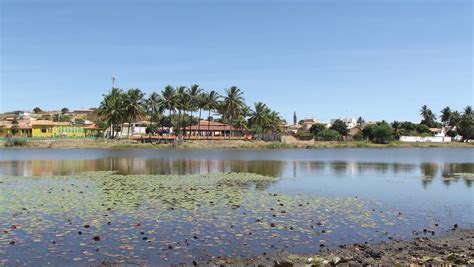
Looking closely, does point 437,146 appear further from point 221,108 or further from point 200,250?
point 200,250

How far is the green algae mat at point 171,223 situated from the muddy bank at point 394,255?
0.89 metres

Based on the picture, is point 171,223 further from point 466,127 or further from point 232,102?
point 466,127

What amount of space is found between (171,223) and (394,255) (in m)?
8.32

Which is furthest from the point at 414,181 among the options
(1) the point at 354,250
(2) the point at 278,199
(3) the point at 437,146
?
(3) the point at 437,146

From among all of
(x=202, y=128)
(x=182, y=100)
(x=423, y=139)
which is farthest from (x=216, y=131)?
(x=423, y=139)

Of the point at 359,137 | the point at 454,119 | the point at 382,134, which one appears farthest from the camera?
the point at 454,119

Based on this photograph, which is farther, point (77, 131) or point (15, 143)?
point (77, 131)

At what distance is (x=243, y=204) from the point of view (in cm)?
2128

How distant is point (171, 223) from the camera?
16.9 metres

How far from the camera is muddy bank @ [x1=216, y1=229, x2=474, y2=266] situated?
36.5ft

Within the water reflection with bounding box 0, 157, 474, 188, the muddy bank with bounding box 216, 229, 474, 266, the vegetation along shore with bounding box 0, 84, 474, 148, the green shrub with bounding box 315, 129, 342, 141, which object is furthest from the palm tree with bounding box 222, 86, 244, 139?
the muddy bank with bounding box 216, 229, 474, 266

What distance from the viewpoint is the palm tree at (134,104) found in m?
114

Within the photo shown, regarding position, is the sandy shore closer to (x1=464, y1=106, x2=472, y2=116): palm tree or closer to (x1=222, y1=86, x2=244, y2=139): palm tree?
(x1=222, y1=86, x2=244, y2=139): palm tree

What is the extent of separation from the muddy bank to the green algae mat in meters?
0.89
